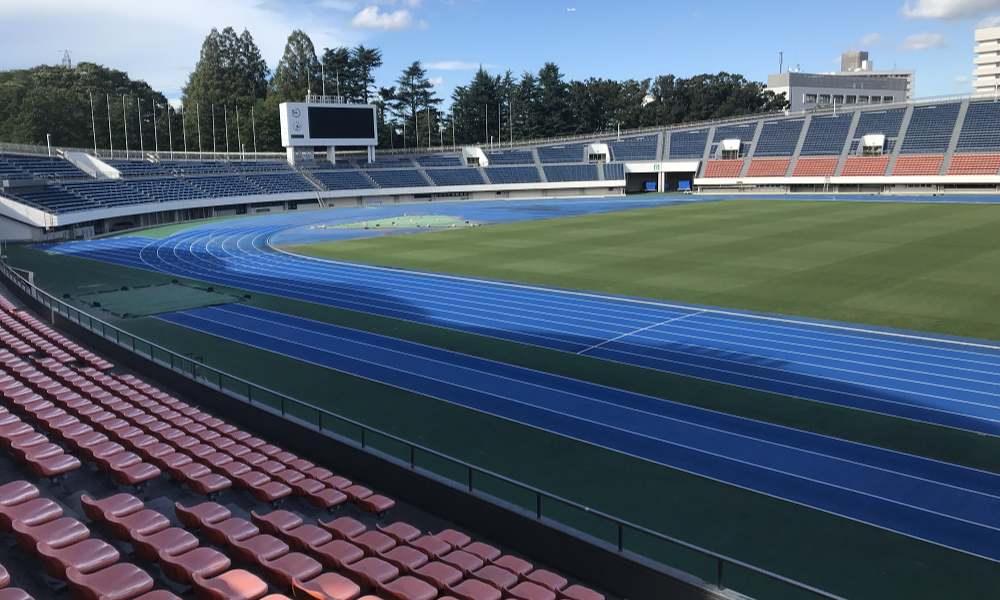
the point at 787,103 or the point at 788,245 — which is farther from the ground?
the point at 787,103

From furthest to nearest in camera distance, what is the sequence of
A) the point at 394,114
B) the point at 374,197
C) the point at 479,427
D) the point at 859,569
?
the point at 394,114
the point at 374,197
the point at 479,427
the point at 859,569

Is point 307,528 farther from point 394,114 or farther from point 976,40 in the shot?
point 976,40

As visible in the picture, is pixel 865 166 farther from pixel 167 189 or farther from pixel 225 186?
pixel 167 189

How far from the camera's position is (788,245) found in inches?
1388

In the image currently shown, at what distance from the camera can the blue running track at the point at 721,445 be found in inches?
412

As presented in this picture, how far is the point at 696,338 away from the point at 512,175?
66.3m

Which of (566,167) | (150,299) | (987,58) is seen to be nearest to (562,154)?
(566,167)

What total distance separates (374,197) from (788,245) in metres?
50.9

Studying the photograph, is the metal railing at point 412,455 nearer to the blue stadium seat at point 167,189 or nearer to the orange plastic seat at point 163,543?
the orange plastic seat at point 163,543

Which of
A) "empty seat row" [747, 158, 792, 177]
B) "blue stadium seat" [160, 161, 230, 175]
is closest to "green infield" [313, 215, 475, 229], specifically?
"blue stadium seat" [160, 161, 230, 175]

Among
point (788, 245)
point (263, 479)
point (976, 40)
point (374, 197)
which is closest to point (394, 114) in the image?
point (374, 197)

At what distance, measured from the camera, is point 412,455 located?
9.96m

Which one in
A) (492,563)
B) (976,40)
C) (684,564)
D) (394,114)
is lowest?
(684,564)

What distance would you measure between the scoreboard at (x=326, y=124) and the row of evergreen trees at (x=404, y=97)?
23.0m
